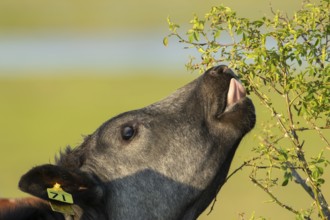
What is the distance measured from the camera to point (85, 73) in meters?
35.9

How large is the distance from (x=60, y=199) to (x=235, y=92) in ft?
5.45

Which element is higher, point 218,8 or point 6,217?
point 218,8

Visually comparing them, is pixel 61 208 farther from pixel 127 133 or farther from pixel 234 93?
pixel 234 93

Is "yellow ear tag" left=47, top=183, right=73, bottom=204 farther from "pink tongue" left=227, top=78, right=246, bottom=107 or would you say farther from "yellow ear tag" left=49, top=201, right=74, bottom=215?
"pink tongue" left=227, top=78, right=246, bottom=107

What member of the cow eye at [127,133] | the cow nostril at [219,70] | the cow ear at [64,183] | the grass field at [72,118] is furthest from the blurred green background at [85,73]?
the cow ear at [64,183]

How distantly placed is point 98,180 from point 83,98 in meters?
22.1

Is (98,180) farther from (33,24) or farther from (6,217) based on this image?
(33,24)

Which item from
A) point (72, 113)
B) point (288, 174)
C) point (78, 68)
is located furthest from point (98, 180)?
point (78, 68)

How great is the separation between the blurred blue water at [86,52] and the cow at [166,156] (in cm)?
2692

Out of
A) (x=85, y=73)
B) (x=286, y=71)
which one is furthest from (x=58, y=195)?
(x=85, y=73)

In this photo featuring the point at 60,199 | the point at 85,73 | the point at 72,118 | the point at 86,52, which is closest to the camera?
the point at 60,199

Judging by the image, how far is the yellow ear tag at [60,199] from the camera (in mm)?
7359

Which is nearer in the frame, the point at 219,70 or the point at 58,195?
the point at 58,195

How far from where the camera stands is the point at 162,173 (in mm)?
8062
